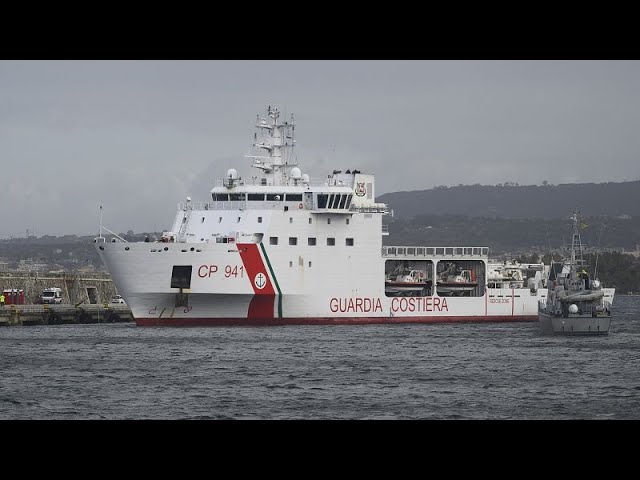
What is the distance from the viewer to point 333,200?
154 feet

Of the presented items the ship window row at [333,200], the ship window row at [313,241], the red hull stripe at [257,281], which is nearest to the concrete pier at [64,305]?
the red hull stripe at [257,281]

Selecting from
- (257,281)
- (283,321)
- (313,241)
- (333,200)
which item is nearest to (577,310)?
(333,200)

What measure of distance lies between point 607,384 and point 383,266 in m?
21.8

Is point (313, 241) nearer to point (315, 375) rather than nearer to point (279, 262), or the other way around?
point (279, 262)

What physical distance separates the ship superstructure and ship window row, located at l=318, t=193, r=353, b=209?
0.13ft

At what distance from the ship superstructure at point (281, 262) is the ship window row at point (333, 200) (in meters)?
0.04

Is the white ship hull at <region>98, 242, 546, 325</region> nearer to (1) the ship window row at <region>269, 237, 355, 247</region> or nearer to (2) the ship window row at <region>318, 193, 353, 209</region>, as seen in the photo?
(1) the ship window row at <region>269, 237, 355, 247</region>

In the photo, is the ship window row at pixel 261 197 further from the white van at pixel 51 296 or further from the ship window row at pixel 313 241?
the white van at pixel 51 296

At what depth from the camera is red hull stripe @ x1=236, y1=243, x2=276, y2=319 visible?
44.0 meters

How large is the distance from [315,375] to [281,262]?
17270 millimetres

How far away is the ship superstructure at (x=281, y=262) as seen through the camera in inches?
1719
